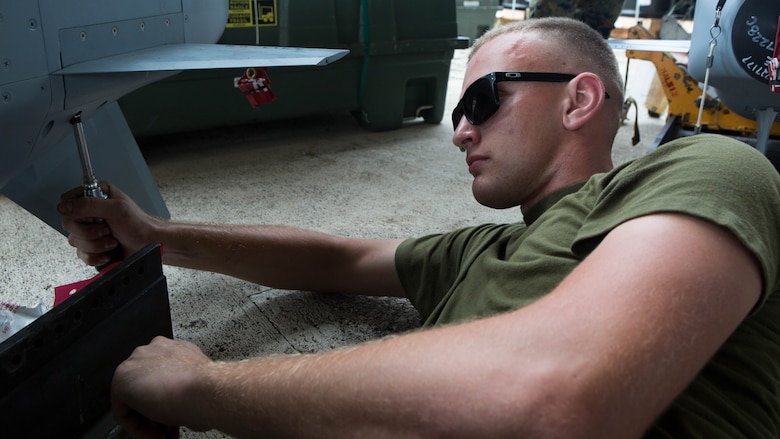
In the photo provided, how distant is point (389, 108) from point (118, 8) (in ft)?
8.25

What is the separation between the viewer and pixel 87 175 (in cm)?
116

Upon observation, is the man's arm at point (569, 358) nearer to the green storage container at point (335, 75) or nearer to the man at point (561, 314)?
the man at point (561, 314)

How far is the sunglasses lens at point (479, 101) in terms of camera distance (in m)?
1.03

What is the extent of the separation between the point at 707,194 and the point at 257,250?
1.00m

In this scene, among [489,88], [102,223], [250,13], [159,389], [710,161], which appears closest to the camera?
[710,161]

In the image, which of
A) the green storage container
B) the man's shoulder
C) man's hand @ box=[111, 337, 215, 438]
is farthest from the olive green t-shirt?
the green storage container

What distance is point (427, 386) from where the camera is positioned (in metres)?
0.56

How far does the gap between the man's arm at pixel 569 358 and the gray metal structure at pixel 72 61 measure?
20.9 inches

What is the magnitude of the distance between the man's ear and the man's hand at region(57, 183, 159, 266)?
905mm

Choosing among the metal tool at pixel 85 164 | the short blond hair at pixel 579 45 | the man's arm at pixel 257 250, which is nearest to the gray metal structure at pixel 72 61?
the metal tool at pixel 85 164

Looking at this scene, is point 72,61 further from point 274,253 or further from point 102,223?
point 274,253

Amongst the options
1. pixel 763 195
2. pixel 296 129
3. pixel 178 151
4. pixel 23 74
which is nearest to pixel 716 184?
pixel 763 195

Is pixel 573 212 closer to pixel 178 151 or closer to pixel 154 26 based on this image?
pixel 154 26

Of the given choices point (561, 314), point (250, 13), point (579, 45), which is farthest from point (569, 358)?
point (250, 13)
